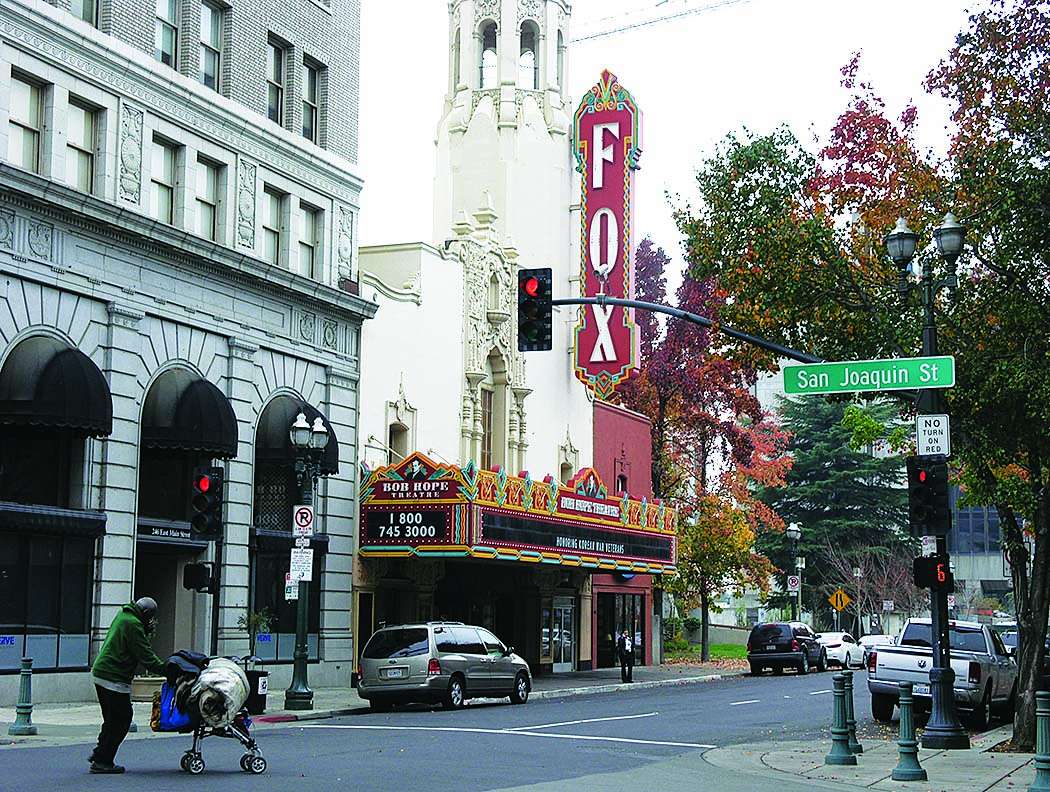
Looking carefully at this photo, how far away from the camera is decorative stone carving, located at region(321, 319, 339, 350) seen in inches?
1442

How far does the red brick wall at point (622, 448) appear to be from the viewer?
172ft

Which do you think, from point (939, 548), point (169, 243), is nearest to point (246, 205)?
point (169, 243)

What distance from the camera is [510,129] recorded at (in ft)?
157

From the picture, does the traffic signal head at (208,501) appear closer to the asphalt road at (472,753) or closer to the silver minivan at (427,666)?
the asphalt road at (472,753)

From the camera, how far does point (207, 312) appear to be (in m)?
32.4

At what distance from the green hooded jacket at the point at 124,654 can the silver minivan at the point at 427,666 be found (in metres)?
12.8

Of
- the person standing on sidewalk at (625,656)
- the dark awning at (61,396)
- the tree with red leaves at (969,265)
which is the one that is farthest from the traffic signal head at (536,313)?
the person standing on sidewalk at (625,656)

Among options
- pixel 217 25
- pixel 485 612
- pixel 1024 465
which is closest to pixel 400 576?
pixel 485 612

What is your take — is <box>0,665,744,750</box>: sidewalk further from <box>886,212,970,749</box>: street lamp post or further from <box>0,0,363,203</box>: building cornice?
<box>0,0,363,203</box>: building cornice

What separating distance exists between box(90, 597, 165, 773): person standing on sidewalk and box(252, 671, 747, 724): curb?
9443 millimetres

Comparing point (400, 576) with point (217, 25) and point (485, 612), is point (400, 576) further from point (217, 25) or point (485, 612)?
point (217, 25)

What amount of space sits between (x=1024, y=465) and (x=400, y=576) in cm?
1909

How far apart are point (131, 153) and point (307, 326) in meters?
7.09

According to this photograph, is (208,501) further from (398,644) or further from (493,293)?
(493,293)
